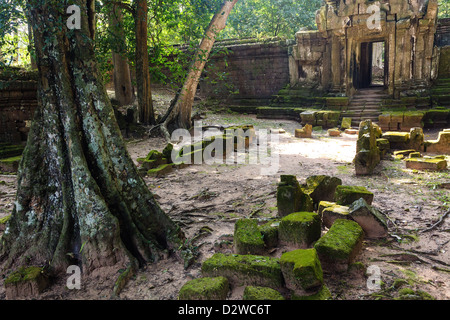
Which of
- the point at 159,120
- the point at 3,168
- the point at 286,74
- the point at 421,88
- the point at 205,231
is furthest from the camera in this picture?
the point at 286,74

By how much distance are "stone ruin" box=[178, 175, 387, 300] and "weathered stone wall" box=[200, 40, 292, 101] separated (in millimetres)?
11412

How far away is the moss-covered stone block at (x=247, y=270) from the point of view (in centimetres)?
277

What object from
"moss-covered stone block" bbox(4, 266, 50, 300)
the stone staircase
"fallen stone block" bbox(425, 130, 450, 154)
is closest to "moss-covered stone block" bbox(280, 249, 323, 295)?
"moss-covered stone block" bbox(4, 266, 50, 300)

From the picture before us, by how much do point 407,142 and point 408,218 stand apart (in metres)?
4.09

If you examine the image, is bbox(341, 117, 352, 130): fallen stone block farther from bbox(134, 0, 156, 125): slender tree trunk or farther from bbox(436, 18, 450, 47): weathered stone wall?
bbox(134, 0, 156, 125): slender tree trunk

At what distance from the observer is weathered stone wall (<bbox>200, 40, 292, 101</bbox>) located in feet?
49.4


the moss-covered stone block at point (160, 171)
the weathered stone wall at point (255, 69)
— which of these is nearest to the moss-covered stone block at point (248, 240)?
the moss-covered stone block at point (160, 171)

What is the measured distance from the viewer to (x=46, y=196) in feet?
11.6

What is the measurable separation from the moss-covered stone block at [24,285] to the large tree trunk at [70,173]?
233 millimetres

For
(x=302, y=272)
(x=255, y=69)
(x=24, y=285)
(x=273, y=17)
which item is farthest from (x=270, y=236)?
(x=273, y=17)

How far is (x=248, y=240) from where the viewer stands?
3.28 meters

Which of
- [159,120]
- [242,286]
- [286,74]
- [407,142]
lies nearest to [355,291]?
[242,286]

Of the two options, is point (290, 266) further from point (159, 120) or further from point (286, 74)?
point (286, 74)

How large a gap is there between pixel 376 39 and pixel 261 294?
42.5ft
